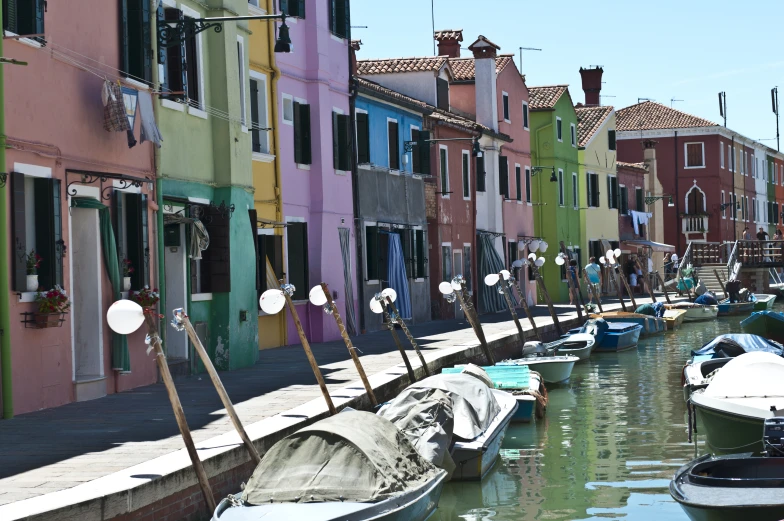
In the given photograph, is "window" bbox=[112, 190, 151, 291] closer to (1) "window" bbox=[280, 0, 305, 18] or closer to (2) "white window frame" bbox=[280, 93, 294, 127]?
(2) "white window frame" bbox=[280, 93, 294, 127]

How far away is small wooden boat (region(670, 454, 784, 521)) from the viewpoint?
10.3 metres

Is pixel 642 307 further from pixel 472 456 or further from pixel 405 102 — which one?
pixel 472 456

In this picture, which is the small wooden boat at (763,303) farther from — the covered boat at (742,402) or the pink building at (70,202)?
the pink building at (70,202)

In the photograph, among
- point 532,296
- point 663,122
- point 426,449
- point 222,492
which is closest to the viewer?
point 222,492

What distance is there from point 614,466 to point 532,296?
30577 millimetres

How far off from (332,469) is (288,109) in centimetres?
1645

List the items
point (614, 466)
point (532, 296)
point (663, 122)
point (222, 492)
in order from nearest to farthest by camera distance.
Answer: point (222, 492) → point (614, 466) → point (532, 296) → point (663, 122)

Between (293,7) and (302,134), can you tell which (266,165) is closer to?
(302,134)

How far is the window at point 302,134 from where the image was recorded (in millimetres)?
26469

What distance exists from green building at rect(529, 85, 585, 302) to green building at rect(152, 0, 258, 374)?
2723 cm

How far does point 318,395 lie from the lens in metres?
16.3

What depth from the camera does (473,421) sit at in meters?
15.0

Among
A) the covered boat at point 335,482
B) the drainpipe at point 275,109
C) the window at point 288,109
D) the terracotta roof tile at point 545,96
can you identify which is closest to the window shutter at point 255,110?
the drainpipe at point 275,109

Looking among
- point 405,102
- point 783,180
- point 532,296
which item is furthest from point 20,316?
point 783,180
